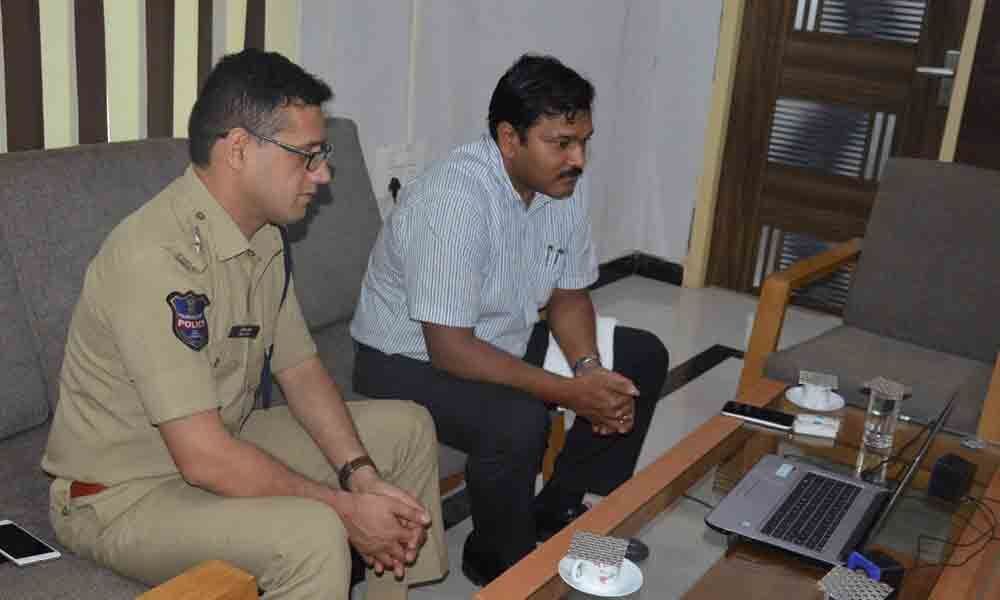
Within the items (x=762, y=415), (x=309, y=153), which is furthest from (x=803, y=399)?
(x=309, y=153)

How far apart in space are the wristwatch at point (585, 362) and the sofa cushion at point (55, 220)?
3.32 ft

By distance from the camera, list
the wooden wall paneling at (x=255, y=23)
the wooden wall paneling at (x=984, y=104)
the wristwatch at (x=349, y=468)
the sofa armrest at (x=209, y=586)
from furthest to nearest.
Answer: the wooden wall paneling at (x=984, y=104), the wooden wall paneling at (x=255, y=23), the wristwatch at (x=349, y=468), the sofa armrest at (x=209, y=586)

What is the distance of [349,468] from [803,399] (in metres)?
1.02

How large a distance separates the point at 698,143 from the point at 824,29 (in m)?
0.67

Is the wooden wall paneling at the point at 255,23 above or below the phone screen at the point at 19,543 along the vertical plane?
above

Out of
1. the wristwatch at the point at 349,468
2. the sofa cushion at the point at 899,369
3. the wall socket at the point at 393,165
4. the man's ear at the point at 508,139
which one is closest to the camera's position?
the wristwatch at the point at 349,468

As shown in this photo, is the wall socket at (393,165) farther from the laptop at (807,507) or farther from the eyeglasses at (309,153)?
the laptop at (807,507)

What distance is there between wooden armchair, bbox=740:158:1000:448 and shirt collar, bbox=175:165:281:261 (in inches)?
59.8

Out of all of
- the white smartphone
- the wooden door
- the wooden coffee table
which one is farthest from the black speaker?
the wooden door

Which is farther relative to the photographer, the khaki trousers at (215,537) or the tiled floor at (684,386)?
the tiled floor at (684,386)

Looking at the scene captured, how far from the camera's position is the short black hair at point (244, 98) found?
1642 mm

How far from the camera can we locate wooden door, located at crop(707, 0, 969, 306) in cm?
397

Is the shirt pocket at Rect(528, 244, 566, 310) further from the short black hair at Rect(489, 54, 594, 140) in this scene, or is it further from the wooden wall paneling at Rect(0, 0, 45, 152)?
the wooden wall paneling at Rect(0, 0, 45, 152)

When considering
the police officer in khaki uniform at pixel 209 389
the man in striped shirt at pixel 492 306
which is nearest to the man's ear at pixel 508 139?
the man in striped shirt at pixel 492 306
